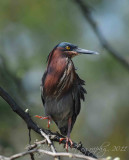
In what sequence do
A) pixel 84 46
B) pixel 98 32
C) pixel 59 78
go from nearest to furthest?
1. pixel 59 78
2. pixel 98 32
3. pixel 84 46

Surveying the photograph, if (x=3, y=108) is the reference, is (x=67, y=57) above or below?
above

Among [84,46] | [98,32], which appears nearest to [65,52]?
[98,32]

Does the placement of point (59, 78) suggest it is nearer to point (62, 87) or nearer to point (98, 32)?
point (62, 87)

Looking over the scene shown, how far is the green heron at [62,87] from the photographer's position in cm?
538

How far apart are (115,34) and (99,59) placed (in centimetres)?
188

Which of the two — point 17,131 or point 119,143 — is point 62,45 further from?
point 119,143

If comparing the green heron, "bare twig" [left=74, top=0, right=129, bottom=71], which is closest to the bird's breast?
the green heron

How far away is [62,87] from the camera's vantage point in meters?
5.43

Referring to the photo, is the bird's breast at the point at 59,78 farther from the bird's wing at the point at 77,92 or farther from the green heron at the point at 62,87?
the bird's wing at the point at 77,92

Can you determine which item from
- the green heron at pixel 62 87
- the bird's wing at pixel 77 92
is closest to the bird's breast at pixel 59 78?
the green heron at pixel 62 87

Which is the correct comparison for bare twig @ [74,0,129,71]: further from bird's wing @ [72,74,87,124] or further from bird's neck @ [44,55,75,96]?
bird's neck @ [44,55,75,96]

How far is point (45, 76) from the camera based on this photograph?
5.52 m

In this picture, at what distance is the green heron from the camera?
5.38 meters

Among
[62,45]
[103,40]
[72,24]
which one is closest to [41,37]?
[72,24]
